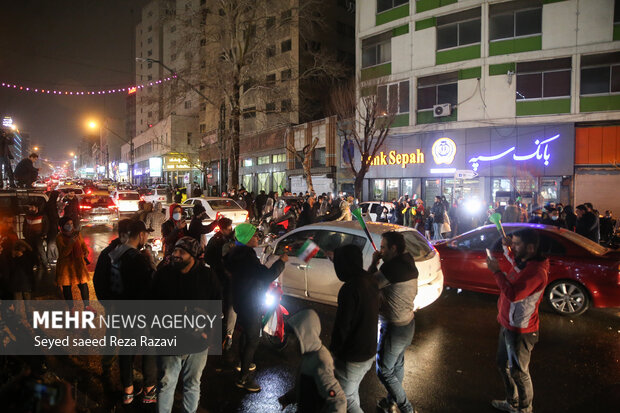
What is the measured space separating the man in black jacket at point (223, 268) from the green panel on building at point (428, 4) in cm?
2202

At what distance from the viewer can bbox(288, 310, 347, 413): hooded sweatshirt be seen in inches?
104

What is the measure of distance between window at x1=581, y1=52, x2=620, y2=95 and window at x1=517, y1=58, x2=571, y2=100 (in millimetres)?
685

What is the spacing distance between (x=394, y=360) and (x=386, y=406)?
24.7 inches

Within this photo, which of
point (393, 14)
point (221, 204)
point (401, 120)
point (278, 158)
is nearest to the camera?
point (221, 204)

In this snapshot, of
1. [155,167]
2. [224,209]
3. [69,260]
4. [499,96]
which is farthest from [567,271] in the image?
[155,167]

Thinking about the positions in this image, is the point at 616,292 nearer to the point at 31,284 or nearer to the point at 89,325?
the point at 89,325

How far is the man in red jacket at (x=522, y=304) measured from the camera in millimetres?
3566

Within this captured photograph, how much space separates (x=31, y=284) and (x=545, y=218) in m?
12.0

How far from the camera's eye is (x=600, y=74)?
1925 centimetres

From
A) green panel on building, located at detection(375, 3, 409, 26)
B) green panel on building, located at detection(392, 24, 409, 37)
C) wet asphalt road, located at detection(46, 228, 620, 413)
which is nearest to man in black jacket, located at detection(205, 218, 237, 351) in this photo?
wet asphalt road, located at detection(46, 228, 620, 413)

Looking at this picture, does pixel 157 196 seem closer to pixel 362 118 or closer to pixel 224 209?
pixel 224 209

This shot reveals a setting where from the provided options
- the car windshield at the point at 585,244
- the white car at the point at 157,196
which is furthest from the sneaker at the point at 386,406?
the white car at the point at 157,196

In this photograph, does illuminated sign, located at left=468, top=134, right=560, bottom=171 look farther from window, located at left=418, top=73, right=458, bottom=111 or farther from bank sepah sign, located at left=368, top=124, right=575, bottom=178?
window, located at left=418, top=73, right=458, bottom=111

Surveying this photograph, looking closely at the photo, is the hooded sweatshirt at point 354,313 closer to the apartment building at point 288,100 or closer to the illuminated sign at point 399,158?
the illuminated sign at point 399,158
